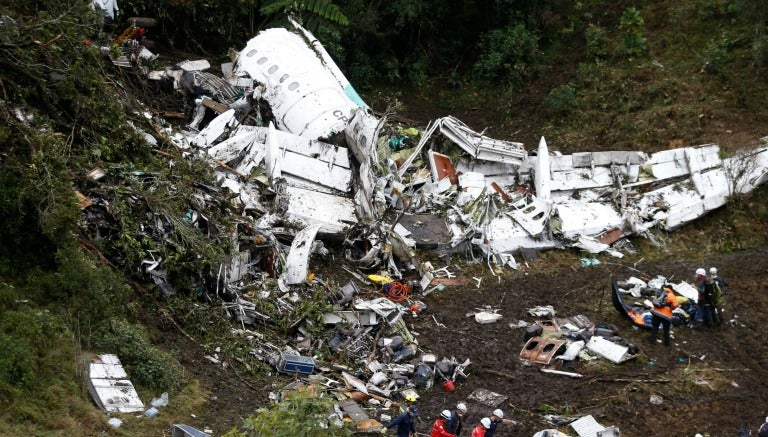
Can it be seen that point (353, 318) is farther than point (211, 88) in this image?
No

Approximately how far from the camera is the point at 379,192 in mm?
15203

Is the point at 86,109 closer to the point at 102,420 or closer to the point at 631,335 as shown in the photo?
the point at 102,420

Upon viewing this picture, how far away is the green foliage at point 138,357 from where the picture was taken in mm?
9953

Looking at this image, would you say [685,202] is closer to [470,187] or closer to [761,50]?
[470,187]

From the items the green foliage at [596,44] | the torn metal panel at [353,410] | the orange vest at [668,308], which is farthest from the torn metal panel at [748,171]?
the torn metal panel at [353,410]

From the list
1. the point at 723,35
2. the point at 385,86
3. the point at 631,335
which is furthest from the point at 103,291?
the point at 723,35

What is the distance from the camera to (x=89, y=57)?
46.4 feet

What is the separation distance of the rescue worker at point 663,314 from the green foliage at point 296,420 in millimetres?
5974

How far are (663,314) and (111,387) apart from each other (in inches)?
289

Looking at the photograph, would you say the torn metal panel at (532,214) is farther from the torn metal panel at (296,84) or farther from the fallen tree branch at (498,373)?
the fallen tree branch at (498,373)

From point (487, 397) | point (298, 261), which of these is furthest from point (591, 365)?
point (298, 261)

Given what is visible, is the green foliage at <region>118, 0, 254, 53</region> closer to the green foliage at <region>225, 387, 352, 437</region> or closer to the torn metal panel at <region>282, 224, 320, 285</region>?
the torn metal panel at <region>282, 224, 320, 285</region>

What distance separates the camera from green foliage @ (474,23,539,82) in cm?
2091

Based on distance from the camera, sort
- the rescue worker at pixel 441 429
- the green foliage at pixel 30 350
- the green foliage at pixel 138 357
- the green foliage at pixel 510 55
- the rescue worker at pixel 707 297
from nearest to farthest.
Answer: the green foliage at pixel 30 350 < the rescue worker at pixel 441 429 < the green foliage at pixel 138 357 < the rescue worker at pixel 707 297 < the green foliage at pixel 510 55
